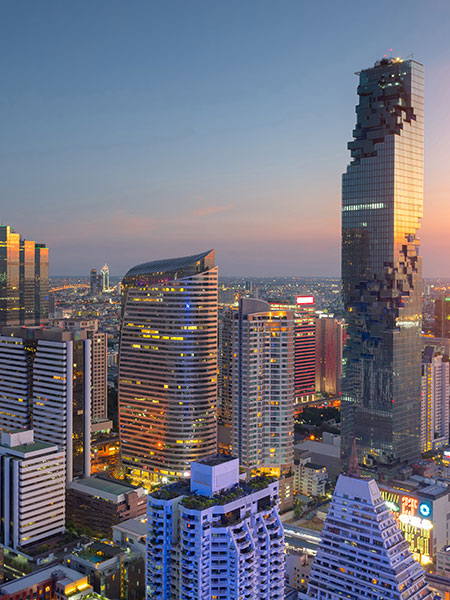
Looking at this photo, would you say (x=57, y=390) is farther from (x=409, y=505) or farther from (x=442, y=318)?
(x=442, y=318)

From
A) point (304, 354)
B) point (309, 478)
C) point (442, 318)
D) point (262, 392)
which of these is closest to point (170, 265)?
point (262, 392)

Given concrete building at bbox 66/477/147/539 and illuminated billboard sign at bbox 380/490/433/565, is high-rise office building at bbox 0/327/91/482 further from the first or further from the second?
illuminated billboard sign at bbox 380/490/433/565

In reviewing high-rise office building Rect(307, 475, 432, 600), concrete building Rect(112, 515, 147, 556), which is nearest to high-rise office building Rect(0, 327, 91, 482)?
concrete building Rect(112, 515, 147, 556)

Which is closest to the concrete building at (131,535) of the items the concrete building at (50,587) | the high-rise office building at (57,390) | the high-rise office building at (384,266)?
the concrete building at (50,587)

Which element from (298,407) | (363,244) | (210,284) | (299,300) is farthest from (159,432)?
Result: (299,300)

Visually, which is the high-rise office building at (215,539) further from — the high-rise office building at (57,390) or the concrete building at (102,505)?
the high-rise office building at (57,390)

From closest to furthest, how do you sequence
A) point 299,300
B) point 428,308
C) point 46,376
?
1. point 46,376
2. point 299,300
3. point 428,308

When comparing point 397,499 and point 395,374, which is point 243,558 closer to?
point 397,499

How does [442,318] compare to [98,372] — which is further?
[442,318]
